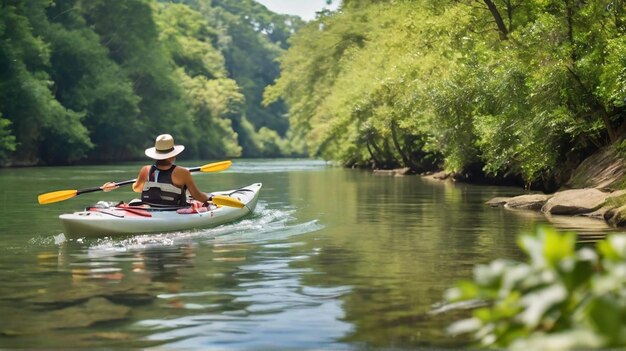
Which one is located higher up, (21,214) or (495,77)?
(495,77)

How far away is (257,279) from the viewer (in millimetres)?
10312

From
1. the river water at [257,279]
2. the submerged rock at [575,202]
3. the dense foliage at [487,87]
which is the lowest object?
the river water at [257,279]

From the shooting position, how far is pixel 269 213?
2038cm

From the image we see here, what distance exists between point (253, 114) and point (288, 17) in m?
53.8

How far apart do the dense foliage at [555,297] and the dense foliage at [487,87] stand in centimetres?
1645

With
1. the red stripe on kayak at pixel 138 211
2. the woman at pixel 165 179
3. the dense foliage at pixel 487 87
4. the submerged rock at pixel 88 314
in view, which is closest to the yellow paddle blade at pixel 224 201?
the woman at pixel 165 179

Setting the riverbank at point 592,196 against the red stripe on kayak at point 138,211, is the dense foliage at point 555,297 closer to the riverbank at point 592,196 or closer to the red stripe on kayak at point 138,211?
the red stripe on kayak at point 138,211

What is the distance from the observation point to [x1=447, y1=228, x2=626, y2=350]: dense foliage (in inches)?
94.4

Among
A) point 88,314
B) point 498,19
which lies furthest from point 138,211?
point 498,19

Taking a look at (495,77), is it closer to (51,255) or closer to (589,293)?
(51,255)

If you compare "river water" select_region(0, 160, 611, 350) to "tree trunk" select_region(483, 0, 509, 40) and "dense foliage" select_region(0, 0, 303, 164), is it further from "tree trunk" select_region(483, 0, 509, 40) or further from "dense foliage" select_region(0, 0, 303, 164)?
"dense foliage" select_region(0, 0, 303, 164)

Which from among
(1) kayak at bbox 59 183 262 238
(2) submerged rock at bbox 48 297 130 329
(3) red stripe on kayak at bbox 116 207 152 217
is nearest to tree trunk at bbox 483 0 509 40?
(1) kayak at bbox 59 183 262 238

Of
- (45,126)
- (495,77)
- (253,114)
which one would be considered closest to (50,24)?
(45,126)

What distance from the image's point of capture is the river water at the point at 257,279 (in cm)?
717
